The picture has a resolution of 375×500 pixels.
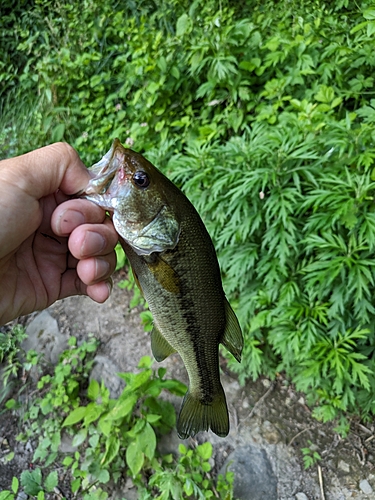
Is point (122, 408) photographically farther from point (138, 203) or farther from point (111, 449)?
point (138, 203)

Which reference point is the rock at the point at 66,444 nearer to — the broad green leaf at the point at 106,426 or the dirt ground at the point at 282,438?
Answer: the dirt ground at the point at 282,438

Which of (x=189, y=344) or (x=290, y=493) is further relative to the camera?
(x=290, y=493)

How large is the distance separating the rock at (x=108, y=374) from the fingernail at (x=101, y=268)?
66.1 inches

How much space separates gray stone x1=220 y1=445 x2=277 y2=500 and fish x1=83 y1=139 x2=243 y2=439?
115 centimetres

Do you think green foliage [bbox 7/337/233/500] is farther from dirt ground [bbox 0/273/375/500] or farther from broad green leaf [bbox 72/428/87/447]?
dirt ground [bbox 0/273/375/500]

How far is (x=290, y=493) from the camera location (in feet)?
7.79

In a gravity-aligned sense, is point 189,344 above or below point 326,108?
below

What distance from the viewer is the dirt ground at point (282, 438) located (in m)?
2.39

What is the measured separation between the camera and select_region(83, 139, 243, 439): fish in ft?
4.26

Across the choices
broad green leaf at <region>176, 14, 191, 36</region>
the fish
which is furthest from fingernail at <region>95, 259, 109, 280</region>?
broad green leaf at <region>176, 14, 191, 36</region>

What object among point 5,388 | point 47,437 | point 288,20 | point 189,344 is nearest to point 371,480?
point 189,344

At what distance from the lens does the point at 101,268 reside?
1499mm

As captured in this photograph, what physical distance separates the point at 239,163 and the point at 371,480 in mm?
2285

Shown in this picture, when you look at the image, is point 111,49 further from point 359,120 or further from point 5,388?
A: point 5,388
